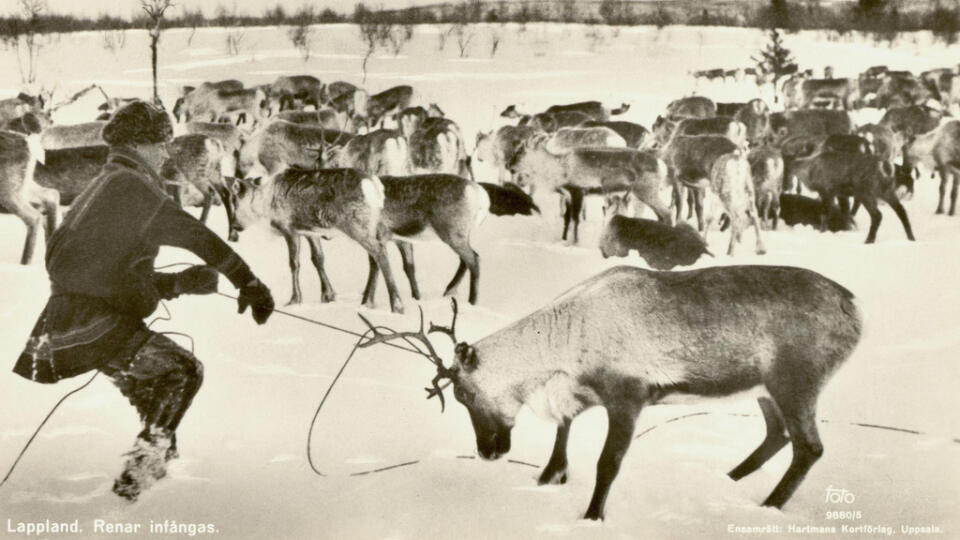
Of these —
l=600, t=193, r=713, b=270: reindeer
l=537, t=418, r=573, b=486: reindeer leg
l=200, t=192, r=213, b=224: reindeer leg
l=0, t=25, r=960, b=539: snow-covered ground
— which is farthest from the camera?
l=200, t=192, r=213, b=224: reindeer leg

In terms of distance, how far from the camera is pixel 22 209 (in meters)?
3.83

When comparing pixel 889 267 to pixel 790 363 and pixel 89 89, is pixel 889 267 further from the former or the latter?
pixel 89 89

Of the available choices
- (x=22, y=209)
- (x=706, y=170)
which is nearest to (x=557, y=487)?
(x=706, y=170)

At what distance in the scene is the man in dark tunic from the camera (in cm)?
328

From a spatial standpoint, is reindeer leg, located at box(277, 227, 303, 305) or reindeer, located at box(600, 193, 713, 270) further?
reindeer, located at box(600, 193, 713, 270)

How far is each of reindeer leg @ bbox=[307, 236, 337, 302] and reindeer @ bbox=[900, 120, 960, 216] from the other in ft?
8.39

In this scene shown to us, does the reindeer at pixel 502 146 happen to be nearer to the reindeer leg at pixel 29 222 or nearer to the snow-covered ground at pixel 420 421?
the snow-covered ground at pixel 420 421

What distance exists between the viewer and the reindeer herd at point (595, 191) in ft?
10.3

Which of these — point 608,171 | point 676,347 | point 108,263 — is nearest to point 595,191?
point 608,171

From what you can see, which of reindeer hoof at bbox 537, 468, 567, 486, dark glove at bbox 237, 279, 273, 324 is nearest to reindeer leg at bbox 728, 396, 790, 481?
reindeer hoof at bbox 537, 468, 567, 486

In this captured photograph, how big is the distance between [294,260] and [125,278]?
0.75 metres

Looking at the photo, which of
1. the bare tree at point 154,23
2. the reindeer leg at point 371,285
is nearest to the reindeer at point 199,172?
the bare tree at point 154,23

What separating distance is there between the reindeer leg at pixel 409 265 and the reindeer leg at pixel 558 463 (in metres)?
0.83

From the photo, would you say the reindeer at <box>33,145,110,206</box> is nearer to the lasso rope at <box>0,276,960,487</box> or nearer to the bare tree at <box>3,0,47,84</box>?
the bare tree at <box>3,0,47,84</box>
